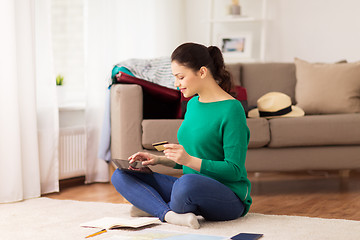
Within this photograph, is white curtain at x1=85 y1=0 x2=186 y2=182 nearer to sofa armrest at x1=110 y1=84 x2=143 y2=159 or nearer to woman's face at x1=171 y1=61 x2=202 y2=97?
sofa armrest at x1=110 y1=84 x2=143 y2=159

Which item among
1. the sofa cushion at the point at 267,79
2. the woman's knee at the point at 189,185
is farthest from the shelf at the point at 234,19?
the woman's knee at the point at 189,185

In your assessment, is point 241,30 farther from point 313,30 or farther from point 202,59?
point 202,59

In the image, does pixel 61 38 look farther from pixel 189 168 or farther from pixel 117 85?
pixel 189 168

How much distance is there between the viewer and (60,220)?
2.30m

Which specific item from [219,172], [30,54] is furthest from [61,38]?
[219,172]

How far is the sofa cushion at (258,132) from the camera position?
9.39ft

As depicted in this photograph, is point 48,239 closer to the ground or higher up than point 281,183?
higher up

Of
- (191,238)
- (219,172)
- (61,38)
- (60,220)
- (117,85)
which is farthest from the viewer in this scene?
(61,38)

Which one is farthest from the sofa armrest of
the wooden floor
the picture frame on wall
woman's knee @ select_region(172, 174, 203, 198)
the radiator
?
the picture frame on wall

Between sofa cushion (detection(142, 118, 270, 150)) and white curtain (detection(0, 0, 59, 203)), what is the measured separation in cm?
66

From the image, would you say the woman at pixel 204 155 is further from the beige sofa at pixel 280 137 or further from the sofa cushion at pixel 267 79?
the sofa cushion at pixel 267 79

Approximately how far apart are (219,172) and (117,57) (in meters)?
2.07

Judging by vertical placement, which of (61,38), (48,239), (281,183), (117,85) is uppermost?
(61,38)

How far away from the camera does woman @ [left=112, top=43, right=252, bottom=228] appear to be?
1.99 metres
